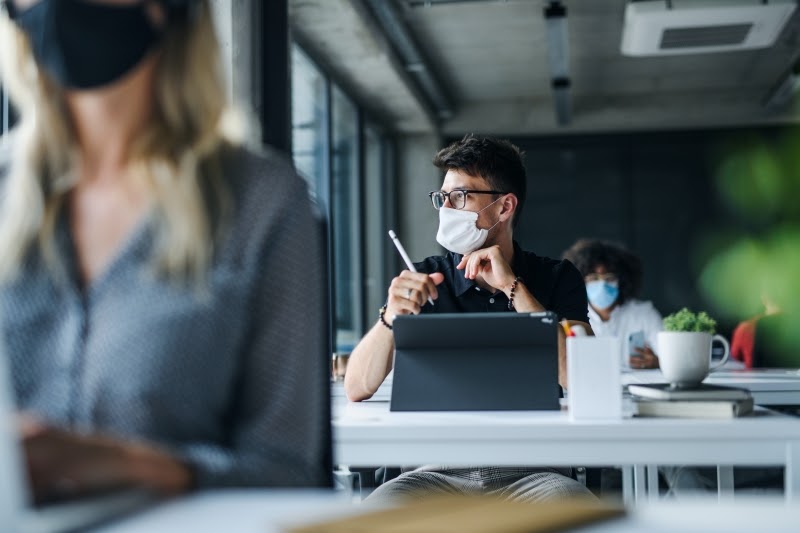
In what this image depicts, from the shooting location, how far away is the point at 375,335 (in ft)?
7.79

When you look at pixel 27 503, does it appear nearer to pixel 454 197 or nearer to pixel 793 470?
pixel 793 470

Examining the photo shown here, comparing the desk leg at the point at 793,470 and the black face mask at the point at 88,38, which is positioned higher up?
the black face mask at the point at 88,38

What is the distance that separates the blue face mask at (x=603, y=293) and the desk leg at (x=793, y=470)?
2.98m

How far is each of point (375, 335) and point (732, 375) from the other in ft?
5.30

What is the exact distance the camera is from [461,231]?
9.07 feet

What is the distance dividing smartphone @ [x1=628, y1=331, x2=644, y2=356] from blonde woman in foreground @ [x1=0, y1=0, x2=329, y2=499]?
2843 mm

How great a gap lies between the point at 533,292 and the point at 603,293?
1.95 meters

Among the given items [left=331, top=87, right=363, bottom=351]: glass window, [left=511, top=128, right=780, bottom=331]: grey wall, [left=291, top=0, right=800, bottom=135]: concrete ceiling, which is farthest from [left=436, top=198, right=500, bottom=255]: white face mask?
[left=511, top=128, right=780, bottom=331]: grey wall

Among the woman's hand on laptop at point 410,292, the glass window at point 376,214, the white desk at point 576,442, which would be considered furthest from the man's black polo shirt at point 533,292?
the glass window at point 376,214

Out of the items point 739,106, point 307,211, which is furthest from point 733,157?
point 307,211

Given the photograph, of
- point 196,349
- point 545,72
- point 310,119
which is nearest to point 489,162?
point 196,349

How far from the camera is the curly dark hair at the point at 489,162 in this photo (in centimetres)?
277

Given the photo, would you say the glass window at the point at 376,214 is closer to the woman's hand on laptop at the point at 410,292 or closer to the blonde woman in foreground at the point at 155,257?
the woman's hand on laptop at the point at 410,292

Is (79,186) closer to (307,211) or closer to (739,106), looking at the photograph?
(307,211)
